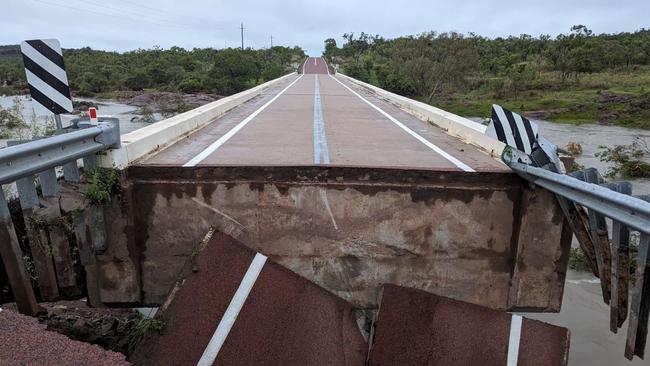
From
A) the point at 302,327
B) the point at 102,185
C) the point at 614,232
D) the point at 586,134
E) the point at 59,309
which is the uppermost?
the point at 102,185

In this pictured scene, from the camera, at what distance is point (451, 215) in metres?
5.18

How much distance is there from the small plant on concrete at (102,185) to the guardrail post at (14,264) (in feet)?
3.48

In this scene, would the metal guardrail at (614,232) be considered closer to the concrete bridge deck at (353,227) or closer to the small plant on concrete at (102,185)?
the concrete bridge deck at (353,227)

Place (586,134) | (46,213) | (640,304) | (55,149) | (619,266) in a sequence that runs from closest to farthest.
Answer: (640,304) < (619,266) < (55,149) < (46,213) < (586,134)

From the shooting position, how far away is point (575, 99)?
47.1 meters

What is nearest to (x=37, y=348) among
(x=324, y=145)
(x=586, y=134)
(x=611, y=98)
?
(x=324, y=145)

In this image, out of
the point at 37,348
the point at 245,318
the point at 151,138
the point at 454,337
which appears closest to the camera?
the point at 37,348

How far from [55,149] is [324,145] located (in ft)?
14.2

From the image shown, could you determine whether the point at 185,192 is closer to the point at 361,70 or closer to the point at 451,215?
the point at 451,215

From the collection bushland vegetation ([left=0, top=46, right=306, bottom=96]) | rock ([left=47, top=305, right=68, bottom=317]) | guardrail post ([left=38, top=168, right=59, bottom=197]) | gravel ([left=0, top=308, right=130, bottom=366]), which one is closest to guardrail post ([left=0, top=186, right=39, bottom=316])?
gravel ([left=0, top=308, right=130, bottom=366])

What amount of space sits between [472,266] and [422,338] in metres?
1.04

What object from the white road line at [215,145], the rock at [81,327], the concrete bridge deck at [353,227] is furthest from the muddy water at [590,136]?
the rock at [81,327]

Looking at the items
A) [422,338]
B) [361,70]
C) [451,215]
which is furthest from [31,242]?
[361,70]

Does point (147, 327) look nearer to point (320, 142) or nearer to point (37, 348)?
point (37, 348)
